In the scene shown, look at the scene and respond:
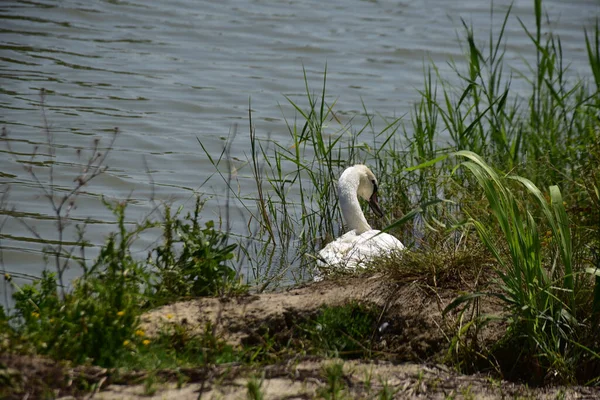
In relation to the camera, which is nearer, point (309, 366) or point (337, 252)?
point (309, 366)

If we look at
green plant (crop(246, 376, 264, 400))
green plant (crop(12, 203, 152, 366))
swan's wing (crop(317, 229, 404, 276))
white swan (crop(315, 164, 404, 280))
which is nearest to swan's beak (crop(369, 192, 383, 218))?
white swan (crop(315, 164, 404, 280))

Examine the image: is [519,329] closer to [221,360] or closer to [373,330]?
[373,330]

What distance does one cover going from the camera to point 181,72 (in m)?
11.1

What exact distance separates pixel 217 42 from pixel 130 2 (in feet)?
6.48

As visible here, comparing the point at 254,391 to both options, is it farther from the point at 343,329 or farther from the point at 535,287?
the point at 535,287

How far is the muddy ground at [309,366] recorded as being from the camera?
3.16 metres

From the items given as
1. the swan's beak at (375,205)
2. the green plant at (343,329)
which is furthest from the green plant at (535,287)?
the swan's beak at (375,205)

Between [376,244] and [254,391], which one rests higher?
[254,391]

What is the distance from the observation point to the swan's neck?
244 inches

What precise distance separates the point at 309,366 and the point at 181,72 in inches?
317

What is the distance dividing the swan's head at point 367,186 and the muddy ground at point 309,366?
75.8 inches

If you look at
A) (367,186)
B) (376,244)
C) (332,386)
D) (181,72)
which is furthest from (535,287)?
(181,72)

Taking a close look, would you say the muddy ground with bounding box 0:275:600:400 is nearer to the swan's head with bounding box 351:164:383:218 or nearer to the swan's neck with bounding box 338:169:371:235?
the swan's neck with bounding box 338:169:371:235

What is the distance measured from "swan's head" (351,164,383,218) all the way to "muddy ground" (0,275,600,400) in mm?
1925
